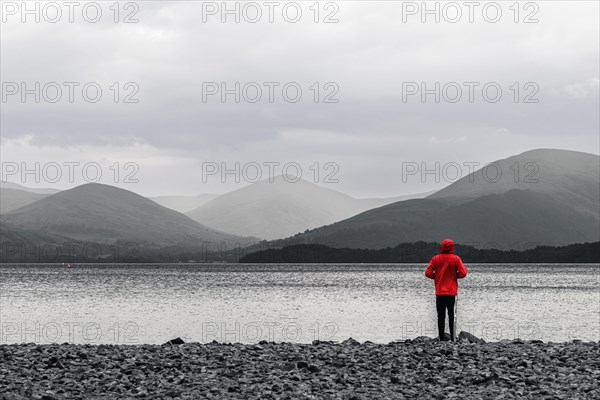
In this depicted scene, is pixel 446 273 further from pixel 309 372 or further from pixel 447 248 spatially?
pixel 309 372

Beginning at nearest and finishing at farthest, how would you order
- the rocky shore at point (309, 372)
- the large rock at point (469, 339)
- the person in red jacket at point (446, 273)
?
the rocky shore at point (309, 372), the person in red jacket at point (446, 273), the large rock at point (469, 339)

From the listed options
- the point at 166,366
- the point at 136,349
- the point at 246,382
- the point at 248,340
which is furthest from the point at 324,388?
the point at 248,340

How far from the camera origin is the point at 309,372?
62.7ft

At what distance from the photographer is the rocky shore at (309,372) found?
1669 centimetres

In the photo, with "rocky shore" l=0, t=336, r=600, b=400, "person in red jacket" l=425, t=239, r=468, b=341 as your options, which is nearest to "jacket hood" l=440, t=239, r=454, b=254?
"person in red jacket" l=425, t=239, r=468, b=341

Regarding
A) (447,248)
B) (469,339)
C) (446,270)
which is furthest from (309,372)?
(469,339)

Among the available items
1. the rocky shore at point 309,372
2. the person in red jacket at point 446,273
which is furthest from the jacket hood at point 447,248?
the rocky shore at point 309,372

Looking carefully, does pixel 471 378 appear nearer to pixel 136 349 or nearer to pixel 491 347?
pixel 491 347

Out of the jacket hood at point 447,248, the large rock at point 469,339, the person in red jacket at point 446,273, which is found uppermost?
the jacket hood at point 447,248

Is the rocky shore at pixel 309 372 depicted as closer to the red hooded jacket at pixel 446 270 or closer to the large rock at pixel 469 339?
the large rock at pixel 469 339

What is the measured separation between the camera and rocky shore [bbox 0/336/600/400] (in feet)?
54.7

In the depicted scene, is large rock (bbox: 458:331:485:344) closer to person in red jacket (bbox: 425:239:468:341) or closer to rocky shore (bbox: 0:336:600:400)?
person in red jacket (bbox: 425:239:468:341)

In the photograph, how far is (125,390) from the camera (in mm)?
17141

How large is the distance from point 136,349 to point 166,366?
4854 millimetres
